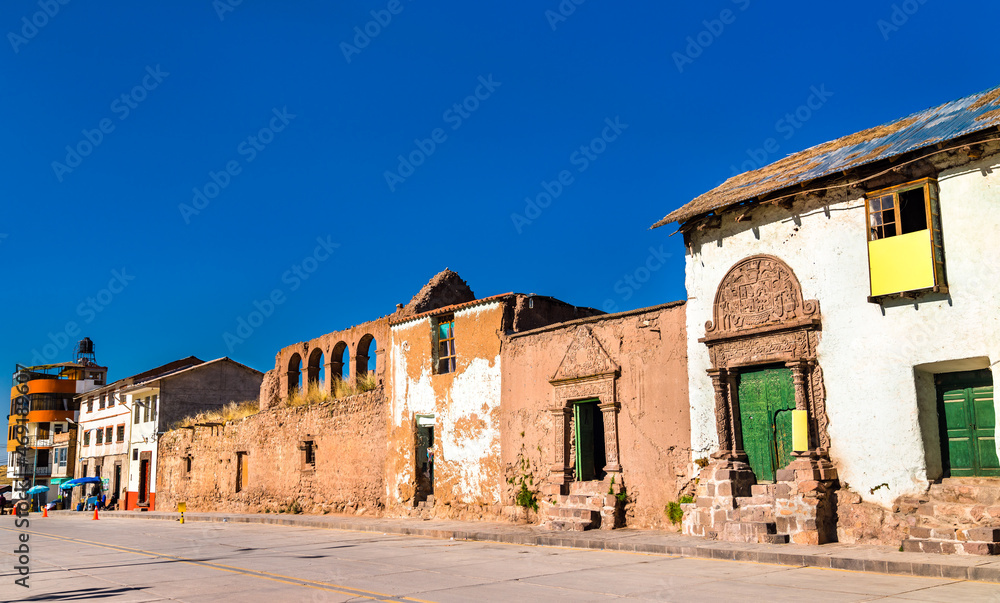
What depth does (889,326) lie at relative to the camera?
12680 mm

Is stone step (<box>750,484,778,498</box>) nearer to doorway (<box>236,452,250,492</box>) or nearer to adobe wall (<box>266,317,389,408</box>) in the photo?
adobe wall (<box>266,317,389,408</box>)

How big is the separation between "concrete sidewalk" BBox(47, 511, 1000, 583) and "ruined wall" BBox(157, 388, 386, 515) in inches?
139

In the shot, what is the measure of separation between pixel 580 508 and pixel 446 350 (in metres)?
6.70

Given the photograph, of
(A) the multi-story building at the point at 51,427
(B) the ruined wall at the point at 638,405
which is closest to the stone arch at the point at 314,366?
(B) the ruined wall at the point at 638,405

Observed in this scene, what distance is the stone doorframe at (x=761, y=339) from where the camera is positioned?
1353 cm

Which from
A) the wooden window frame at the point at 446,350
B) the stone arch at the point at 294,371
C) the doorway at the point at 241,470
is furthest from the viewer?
the doorway at the point at 241,470

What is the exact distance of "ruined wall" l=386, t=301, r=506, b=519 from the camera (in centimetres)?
1973

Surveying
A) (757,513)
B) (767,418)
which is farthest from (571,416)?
(757,513)

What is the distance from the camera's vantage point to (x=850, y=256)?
1325cm

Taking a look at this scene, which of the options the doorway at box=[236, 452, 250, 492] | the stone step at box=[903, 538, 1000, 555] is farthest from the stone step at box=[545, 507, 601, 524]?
the doorway at box=[236, 452, 250, 492]

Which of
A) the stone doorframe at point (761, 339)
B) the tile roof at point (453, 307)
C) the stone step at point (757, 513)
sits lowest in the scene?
the stone step at point (757, 513)

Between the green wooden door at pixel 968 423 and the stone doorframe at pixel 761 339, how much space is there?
184 centimetres

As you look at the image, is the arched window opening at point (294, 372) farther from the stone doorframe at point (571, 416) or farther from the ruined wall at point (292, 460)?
the stone doorframe at point (571, 416)

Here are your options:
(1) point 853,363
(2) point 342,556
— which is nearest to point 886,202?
(1) point 853,363
